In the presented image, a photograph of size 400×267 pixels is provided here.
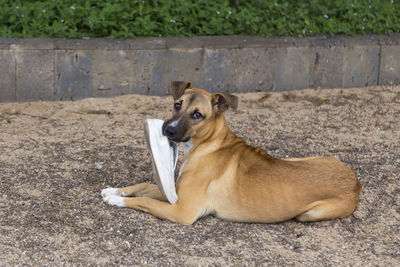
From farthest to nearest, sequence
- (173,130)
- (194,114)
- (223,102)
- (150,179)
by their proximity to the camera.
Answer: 1. (150,179)
2. (223,102)
3. (194,114)
4. (173,130)

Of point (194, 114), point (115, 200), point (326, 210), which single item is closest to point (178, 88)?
point (194, 114)

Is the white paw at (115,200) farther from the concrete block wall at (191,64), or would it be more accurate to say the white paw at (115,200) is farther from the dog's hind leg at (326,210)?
the concrete block wall at (191,64)

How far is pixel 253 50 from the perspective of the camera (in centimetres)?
856

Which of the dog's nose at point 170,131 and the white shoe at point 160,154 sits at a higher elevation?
the dog's nose at point 170,131

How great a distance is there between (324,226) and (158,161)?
1456 millimetres

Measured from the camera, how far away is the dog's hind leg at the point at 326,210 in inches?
197

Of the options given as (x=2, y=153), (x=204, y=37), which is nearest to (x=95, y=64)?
(x=204, y=37)

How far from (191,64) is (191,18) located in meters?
0.80

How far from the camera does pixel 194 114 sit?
16.8 ft

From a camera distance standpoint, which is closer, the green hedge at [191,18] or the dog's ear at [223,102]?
the dog's ear at [223,102]

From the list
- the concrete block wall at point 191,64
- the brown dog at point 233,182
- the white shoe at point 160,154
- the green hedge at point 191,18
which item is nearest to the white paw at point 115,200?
the brown dog at point 233,182

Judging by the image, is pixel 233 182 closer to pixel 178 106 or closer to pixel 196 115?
pixel 196 115

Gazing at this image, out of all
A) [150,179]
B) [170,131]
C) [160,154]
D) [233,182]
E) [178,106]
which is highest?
[178,106]

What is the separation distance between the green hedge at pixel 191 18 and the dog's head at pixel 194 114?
3174 mm
